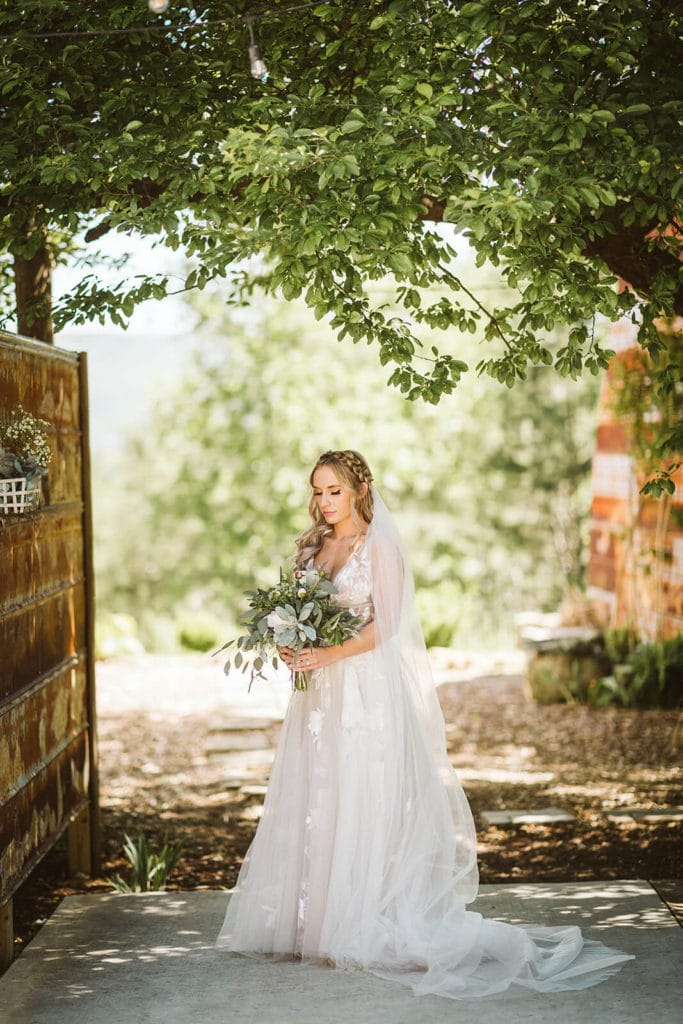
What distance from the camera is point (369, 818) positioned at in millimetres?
4305

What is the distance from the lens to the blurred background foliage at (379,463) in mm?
18484

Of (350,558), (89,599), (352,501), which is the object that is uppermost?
(352,501)

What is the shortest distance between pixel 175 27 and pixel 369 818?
11.3 ft

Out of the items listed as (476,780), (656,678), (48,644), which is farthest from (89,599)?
(656,678)

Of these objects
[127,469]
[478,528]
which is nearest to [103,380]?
[127,469]

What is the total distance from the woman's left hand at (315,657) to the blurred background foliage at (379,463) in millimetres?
9356

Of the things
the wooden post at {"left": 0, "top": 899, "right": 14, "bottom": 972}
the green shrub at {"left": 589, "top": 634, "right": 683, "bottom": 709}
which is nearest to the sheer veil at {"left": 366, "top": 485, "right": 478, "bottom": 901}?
the wooden post at {"left": 0, "top": 899, "right": 14, "bottom": 972}

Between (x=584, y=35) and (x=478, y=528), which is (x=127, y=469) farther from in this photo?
(x=584, y=35)

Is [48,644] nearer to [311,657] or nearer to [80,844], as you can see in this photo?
[311,657]

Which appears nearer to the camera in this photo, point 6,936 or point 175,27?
point 6,936

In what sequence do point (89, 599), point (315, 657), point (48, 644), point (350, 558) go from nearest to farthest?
1. point (315, 657)
2. point (350, 558)
3. point (48, 644)
4. point (89, 599)

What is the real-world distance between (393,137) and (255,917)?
10.2ft

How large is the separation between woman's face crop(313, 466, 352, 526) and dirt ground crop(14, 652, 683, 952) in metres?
2.31

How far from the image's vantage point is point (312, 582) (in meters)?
4.29
